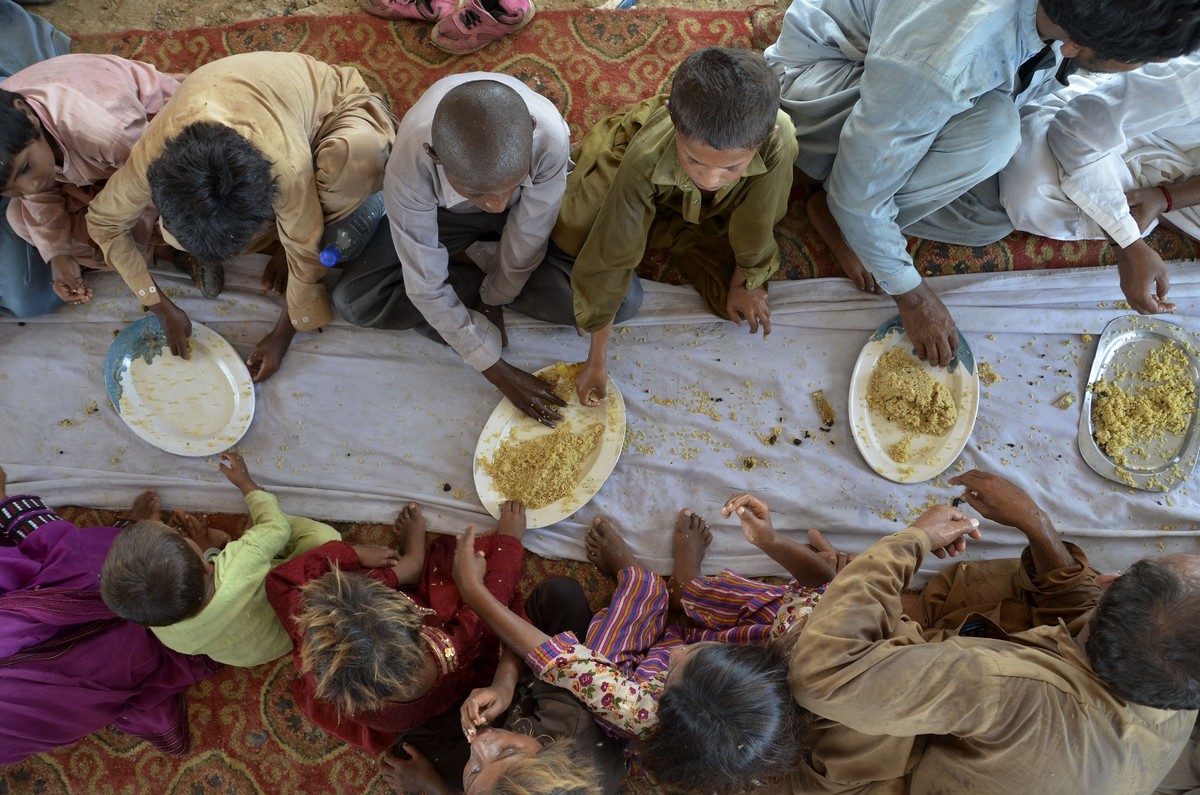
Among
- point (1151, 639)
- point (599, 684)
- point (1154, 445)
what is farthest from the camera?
→ point (1154, 445)

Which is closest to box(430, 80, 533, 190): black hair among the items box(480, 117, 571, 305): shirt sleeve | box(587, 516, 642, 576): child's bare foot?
box(480, 117, 571, 305): shirt sleeve

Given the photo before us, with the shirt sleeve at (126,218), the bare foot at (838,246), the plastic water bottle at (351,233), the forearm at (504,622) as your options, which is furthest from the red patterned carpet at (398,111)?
the shirt sleeve at (126,218)

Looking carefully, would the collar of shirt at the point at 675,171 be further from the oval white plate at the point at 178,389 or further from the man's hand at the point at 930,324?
the oval white plate at the point at 178,389

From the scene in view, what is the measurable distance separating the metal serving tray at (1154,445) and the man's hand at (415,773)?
225 centimetres

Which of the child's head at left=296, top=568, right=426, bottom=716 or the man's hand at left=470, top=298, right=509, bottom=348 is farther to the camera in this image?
the man's hand at left=470, top=298, right=509, bottom=348

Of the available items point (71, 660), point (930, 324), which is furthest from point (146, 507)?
point (930, 324)

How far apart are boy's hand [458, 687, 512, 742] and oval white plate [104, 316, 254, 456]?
123cm

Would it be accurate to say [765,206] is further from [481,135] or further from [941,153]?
[481,135]

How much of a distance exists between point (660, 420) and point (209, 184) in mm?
1462

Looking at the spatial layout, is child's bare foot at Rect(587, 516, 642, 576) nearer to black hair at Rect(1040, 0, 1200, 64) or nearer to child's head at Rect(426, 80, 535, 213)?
child's head at Rect(426, 80, 535, 213)

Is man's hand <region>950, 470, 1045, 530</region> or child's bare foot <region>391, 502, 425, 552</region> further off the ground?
Answer: man's hand <region>950, 470, 1045, 530</region>

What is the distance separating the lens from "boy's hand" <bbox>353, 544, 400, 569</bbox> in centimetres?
235

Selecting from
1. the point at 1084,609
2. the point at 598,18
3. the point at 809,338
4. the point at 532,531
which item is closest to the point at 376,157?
the point at 598,18

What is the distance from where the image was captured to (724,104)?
5.06 ft
